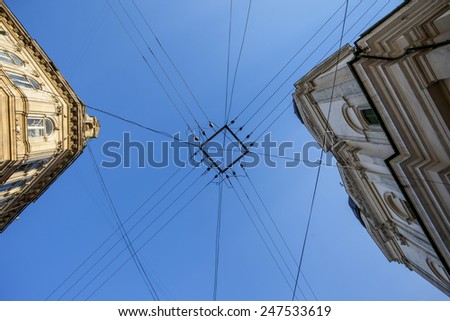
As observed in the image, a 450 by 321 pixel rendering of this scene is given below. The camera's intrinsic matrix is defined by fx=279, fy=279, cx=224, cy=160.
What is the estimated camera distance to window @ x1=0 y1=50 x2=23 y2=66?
13.8 metres

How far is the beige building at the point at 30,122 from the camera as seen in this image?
12.2 meters

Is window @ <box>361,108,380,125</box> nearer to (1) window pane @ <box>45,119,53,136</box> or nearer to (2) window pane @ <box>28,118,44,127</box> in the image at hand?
(2) window pane @ <box>28,118,44,127</box>

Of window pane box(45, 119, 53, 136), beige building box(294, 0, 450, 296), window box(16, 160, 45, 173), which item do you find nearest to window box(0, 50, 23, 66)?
window pane box(45, 119, 53, 136)

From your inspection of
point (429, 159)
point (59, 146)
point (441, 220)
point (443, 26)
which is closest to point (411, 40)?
point (443, 26)

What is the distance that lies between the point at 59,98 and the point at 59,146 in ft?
9.88

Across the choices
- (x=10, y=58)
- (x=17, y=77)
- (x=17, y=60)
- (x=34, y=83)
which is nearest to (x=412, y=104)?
(x=17, y=77)

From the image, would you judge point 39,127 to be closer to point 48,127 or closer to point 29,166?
point 48,127

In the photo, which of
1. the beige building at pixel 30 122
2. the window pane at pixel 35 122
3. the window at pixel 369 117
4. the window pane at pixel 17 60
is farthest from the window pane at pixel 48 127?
the window at pixel 369 117

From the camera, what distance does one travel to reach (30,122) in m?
13.7

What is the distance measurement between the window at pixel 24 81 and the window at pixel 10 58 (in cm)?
87

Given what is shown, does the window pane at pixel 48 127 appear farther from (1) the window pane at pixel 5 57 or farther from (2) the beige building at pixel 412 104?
(2) the beige building at pixel 412 104

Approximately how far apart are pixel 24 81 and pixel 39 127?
2449 millimetres

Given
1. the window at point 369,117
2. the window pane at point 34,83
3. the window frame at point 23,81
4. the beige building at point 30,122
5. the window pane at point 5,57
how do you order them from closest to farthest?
the window at point 369,117 < the beige building at point 30,122 < the window frame at point 23,81 < the window pane at point 5,57 < the window pane at point 34,83

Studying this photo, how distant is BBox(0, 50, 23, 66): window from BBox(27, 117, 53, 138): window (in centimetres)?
316
